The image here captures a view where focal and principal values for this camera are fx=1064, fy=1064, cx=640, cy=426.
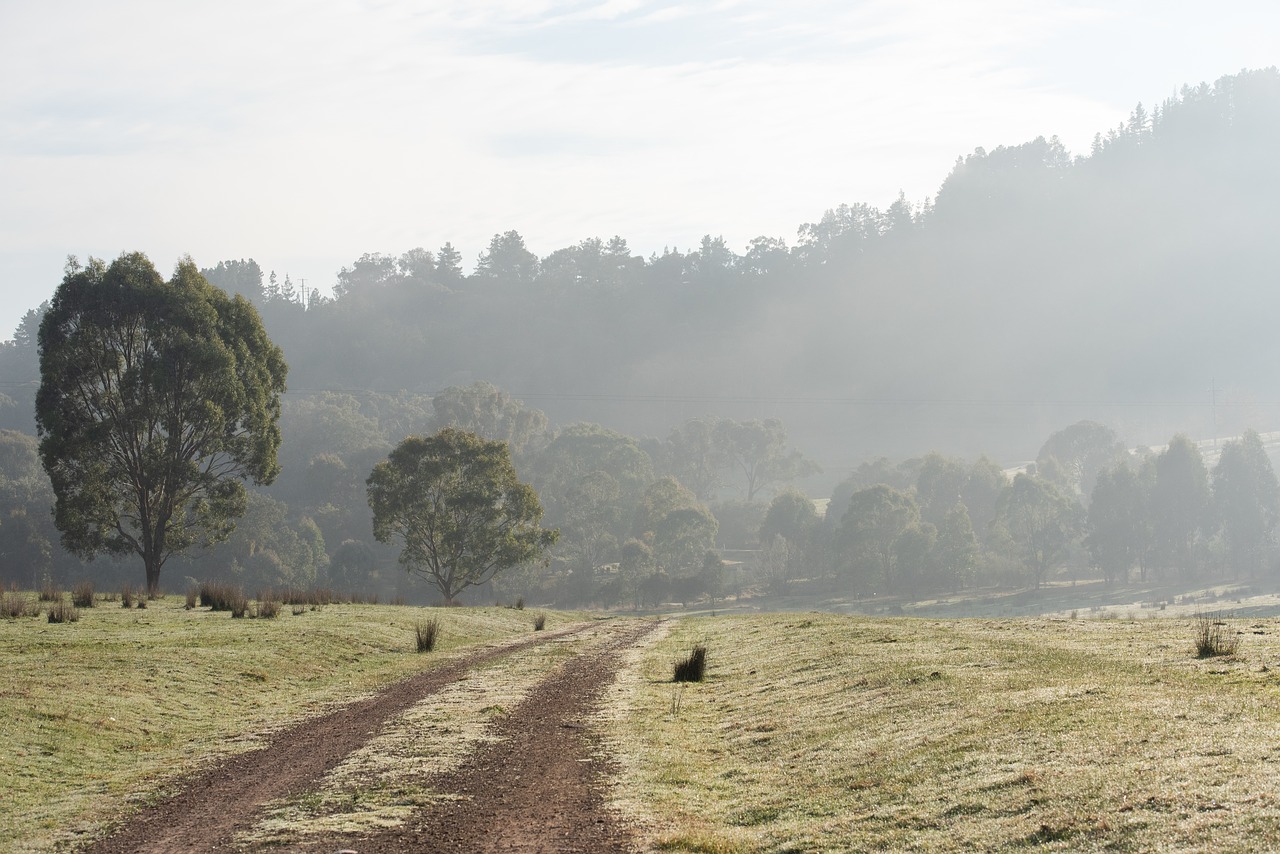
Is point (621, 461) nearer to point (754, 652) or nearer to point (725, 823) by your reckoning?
point (754, 652)

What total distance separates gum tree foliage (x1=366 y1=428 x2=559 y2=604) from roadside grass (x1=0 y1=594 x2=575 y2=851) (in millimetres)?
31782

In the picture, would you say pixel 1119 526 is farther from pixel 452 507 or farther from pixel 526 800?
pixel 526 800

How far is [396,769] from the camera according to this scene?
13.5 meters

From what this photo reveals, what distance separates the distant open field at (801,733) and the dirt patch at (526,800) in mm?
→ 379

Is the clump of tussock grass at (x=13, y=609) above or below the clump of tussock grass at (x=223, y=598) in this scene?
above

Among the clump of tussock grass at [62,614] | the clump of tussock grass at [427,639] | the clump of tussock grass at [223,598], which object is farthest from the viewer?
the clump of tussock grass at [223,598]

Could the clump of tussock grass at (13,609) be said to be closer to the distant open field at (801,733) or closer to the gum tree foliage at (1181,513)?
the distant open field at (801,733)

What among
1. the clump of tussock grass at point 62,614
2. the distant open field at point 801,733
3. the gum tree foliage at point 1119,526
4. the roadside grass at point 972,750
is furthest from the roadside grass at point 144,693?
the gum tree foliage at point 1119,526

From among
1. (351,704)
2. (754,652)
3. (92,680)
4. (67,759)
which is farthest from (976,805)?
(754,652)

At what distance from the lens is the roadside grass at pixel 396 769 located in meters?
10.7

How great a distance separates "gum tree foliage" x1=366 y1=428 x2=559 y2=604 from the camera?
65.9 metres

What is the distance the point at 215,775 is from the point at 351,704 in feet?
20.2

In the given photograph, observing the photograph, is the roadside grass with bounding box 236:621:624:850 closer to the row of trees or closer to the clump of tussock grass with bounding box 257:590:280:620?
the clump of tussock grass with bounding box 257:590:280:620

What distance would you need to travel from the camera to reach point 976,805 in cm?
959
